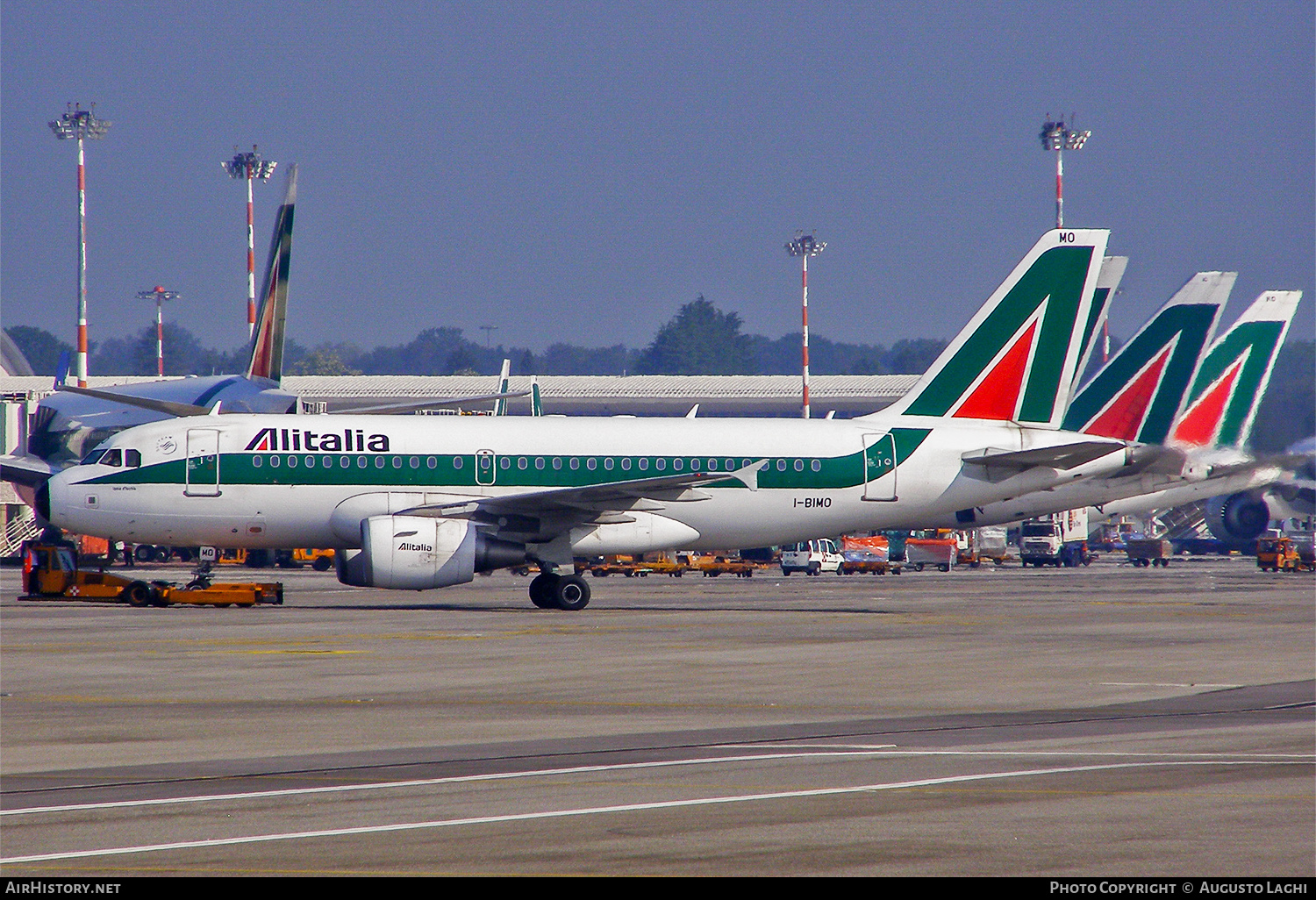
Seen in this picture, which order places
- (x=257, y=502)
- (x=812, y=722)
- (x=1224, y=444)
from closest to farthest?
(x=812, y=722), (x=257, y=502), (x=1224, y=444)

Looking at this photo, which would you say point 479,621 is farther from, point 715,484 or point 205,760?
point 205,760

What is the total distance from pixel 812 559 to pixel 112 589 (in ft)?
131

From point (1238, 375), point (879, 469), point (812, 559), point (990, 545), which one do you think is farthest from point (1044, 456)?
point (990, 545)

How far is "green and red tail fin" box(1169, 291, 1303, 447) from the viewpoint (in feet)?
181

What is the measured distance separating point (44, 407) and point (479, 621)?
91.8ft

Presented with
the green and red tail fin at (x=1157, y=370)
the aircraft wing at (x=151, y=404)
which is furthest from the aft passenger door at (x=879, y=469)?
the green and red tail fin at (x=1157, y=370)

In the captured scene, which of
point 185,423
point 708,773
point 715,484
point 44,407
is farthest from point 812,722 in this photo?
point 44,407

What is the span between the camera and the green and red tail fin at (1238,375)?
5519cm

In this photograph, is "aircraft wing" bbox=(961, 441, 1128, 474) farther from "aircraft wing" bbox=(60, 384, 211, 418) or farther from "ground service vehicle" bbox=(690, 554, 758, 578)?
"ground service vehicle" bbox=(690, 554, 758, 578)

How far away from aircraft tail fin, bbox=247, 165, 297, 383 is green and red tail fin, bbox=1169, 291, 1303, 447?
32.7 m

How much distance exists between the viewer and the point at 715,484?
123 feet

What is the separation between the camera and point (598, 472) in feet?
122

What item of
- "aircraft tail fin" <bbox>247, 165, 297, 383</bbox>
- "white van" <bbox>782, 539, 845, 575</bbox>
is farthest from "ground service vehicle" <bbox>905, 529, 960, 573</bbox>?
"aircraft tail fin" <bbox>247, 165, 297, 383</bbox>

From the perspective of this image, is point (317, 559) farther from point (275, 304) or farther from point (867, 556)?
point (867, 556)
